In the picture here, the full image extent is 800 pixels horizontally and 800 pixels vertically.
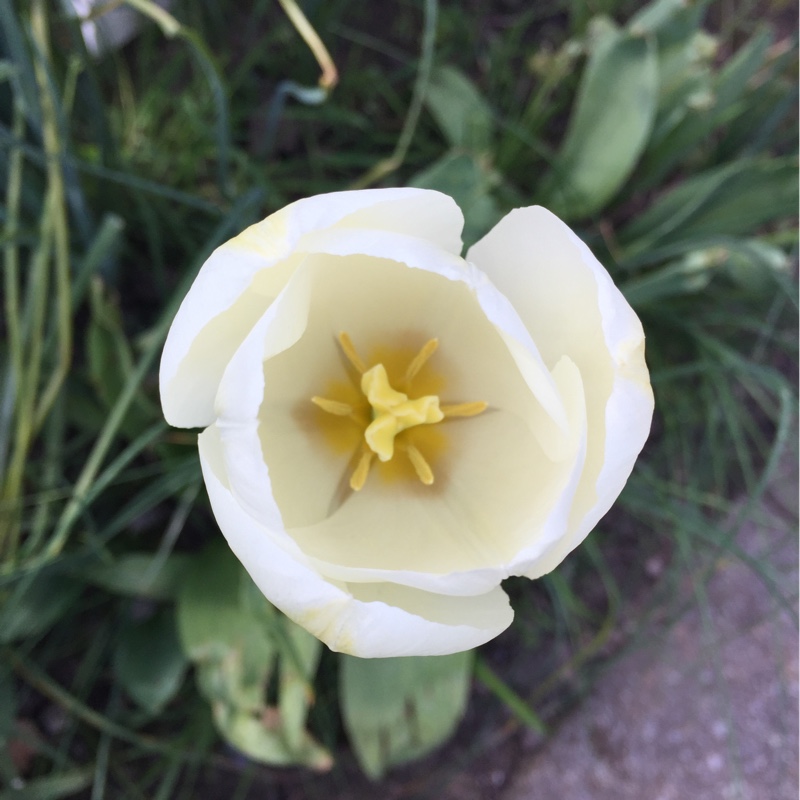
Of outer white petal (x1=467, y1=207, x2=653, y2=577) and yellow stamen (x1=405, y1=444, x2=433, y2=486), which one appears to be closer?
outer white petal (x1=467, y1=207, x2=653, y2=577)

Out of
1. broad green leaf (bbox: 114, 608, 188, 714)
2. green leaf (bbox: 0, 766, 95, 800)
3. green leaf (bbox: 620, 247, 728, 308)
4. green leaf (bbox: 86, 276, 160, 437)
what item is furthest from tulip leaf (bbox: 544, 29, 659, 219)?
green leaf (bbox: 0, 766, 95, 800)

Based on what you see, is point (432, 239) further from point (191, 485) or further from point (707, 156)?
point (707, 156)

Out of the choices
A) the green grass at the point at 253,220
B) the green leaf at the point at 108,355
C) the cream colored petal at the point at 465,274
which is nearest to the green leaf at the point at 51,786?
the green grass at the point at 253,220

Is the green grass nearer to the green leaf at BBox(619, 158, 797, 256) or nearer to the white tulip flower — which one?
the green leaf at BBox(619, 158, 797, 256)

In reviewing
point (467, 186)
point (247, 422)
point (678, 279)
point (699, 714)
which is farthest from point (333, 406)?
point (699, 714)

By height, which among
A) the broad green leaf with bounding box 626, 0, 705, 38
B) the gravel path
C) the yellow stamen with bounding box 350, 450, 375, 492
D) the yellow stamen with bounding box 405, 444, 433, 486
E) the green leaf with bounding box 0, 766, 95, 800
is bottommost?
the gravel path

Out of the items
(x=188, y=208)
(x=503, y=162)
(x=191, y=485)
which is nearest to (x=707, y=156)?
(x=503, y=162)
